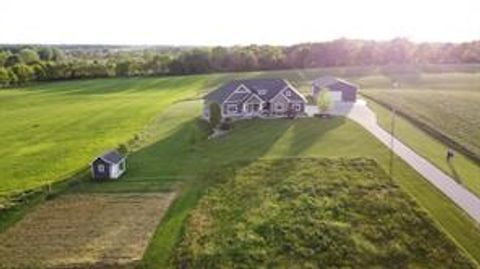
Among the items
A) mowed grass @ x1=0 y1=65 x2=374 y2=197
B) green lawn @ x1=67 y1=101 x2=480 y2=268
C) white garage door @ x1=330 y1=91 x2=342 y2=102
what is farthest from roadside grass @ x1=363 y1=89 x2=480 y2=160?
mowed grass @ x1=0 y1=65 x2=374 y2=197

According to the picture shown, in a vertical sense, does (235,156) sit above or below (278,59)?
below

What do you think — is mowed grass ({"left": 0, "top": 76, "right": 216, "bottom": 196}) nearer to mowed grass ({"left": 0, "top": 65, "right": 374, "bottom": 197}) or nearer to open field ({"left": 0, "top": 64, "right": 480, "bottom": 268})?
mowed grass ({"left": 0, "top": 65, "right": 374, "bottom": 197})

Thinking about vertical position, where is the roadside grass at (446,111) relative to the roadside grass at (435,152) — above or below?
above

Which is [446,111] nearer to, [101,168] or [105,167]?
[105,167]

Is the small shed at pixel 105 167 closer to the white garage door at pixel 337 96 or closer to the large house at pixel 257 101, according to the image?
the large house at pixel 257 101

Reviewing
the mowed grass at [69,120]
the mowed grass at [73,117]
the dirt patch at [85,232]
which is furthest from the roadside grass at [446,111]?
the mowed grass at [69,120]

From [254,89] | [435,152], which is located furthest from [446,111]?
[254,89]
